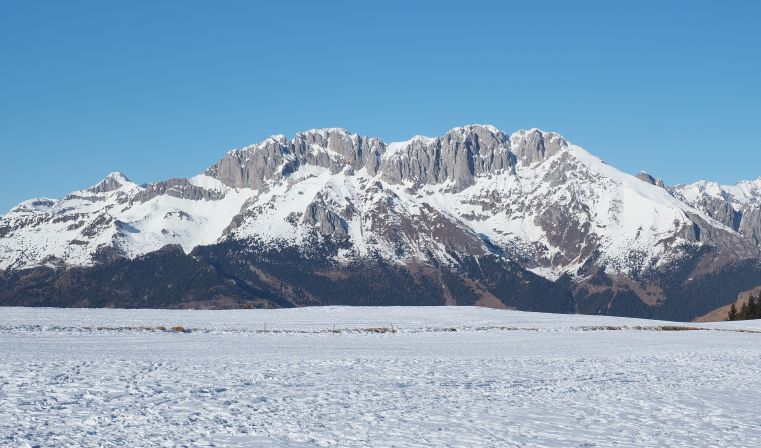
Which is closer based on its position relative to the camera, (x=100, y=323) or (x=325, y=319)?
(x=100, y=323)

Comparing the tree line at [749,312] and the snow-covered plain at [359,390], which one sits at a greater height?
the tree line at [749,312]

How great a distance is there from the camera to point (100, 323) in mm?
69688

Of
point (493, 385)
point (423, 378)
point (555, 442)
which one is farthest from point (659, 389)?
point (555, 442)

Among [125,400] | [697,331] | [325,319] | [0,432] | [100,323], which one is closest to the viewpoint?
[0,432]

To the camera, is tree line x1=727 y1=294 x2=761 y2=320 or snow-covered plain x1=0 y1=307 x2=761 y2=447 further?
tree line x1=727 y1=294 x2=761 y2=320

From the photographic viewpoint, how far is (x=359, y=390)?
35188mm

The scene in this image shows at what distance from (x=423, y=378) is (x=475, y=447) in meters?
14.8

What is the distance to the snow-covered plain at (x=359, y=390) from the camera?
Result: 86.4 ft

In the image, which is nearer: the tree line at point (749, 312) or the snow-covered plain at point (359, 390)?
the snow-covered plain at point (359, 390)

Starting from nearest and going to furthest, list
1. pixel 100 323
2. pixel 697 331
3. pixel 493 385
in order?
pixel 493 385 < pixel 100 323 < pixel 697 331

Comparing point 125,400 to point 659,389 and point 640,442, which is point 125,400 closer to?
point 640,442

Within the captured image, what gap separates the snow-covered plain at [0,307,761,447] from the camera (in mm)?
26344

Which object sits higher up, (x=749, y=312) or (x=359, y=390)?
(x=749, y=312)

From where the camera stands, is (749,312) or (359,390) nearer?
(359,390)
